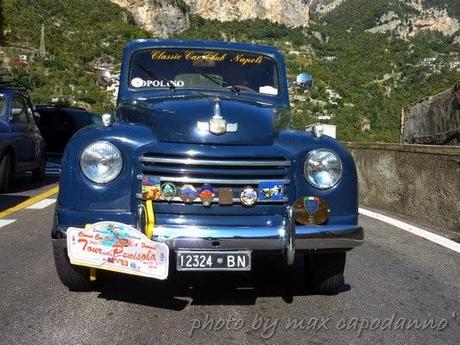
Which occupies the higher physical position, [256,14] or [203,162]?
[256,14]

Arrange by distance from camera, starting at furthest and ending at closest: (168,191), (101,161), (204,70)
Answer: (204,70) → (101,161) → (168,191)

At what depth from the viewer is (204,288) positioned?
4414 millimetres

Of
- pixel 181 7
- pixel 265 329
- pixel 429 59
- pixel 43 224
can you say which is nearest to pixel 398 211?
pixel 43 224

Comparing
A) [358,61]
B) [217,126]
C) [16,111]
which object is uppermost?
[358,61]

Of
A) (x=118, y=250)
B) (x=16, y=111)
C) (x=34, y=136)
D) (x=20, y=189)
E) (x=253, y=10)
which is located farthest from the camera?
(x=253, y=10)

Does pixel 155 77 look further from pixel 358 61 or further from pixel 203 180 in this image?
pixel 358 61

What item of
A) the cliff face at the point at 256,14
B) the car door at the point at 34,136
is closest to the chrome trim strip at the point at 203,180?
the car door at the point at 34,136

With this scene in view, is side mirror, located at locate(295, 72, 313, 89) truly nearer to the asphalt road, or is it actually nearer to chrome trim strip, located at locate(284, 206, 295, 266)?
the asphalt road

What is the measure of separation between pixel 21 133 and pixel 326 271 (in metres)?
7.63

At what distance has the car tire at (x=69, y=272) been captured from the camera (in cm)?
402

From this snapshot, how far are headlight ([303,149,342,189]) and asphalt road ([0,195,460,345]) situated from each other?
0.86 meters

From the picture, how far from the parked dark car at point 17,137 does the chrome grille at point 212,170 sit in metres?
6.67

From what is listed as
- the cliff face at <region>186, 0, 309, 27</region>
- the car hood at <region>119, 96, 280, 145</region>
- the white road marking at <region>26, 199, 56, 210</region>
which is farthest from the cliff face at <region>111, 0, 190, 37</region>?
the car hood at <region>119, 96, 280, 145</region>

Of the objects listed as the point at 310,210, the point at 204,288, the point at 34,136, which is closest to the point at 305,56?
the point at 34,136
